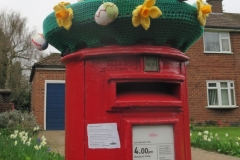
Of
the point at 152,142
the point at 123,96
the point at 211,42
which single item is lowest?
the point at 152,142

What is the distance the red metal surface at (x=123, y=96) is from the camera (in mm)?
1689

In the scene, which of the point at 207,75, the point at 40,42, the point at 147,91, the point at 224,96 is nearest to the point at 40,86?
the point at 207,75

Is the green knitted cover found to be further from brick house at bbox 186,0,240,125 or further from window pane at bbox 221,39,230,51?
window pane at bbox 221,39,230,51

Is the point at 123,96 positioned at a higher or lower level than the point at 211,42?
A: lower

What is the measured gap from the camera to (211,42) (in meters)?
16.7

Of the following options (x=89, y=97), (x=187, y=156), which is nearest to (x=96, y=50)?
(x=89, y=97)

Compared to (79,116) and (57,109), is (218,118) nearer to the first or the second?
(57,109)

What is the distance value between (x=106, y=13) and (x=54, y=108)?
13500mm

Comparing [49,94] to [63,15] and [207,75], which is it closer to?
[207,75]

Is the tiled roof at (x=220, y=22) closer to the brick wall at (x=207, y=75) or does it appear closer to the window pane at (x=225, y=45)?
the window pane at (x=225, y=45)

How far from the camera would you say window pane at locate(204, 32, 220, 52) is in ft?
54.4

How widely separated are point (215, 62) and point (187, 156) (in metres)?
15.2

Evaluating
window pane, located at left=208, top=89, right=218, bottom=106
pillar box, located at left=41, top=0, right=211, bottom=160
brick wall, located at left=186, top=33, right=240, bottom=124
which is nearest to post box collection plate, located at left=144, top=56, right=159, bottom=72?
pillar box, located at left=41, top=0, right=211, bottom=160

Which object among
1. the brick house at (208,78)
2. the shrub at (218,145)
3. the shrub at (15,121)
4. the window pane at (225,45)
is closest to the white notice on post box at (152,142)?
the shrub at (218,145)
